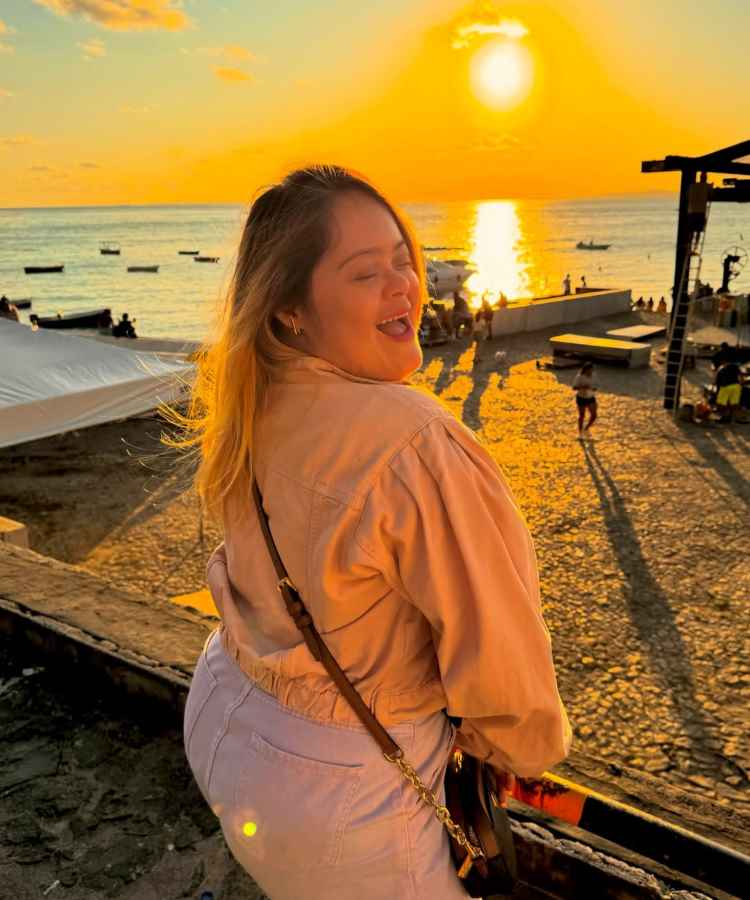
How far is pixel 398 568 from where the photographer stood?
4.17 ft

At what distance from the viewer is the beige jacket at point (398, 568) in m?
1.22

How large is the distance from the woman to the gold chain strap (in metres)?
0.02

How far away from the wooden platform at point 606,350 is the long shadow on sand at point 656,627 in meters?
11.2

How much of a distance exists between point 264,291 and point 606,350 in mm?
20946

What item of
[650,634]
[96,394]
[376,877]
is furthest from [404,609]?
[96,394]

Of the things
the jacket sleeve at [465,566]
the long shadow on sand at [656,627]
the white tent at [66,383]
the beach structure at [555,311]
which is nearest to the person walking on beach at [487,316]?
the beach structure at [555,311]

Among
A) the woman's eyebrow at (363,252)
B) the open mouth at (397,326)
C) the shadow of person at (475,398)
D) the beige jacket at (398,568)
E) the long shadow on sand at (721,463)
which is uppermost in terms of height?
the woman's eyebrow at (363,252)

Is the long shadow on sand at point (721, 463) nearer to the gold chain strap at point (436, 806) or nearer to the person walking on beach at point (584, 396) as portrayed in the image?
the person walking on beach at point (584, 396)

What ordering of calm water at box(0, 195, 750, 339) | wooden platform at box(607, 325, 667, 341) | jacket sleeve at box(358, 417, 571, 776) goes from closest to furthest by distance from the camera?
jacket sleeve at box(358, 417, 571, 776) → wooden platform at box(607, 325, 667, 341) → calm water at box(0, 195, 750, 339)

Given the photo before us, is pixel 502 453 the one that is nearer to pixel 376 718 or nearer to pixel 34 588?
pixel 34 588

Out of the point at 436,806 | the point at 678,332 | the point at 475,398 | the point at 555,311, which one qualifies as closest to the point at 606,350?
the point at 678,332

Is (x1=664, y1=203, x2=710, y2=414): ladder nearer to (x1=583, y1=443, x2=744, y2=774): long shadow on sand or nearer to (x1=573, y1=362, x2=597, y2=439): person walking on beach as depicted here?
(x1=573, y1=362, x2=597, y2=439): person walking on beach

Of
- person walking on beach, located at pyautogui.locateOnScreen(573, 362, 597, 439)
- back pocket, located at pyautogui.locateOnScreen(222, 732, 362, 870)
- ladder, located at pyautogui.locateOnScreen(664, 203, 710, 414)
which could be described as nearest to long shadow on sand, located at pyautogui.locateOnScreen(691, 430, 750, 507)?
ladder, located at pyautogui.locateOnScreen(664, 203, 710, 414)

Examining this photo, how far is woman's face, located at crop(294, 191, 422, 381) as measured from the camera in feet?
A: 4.71
